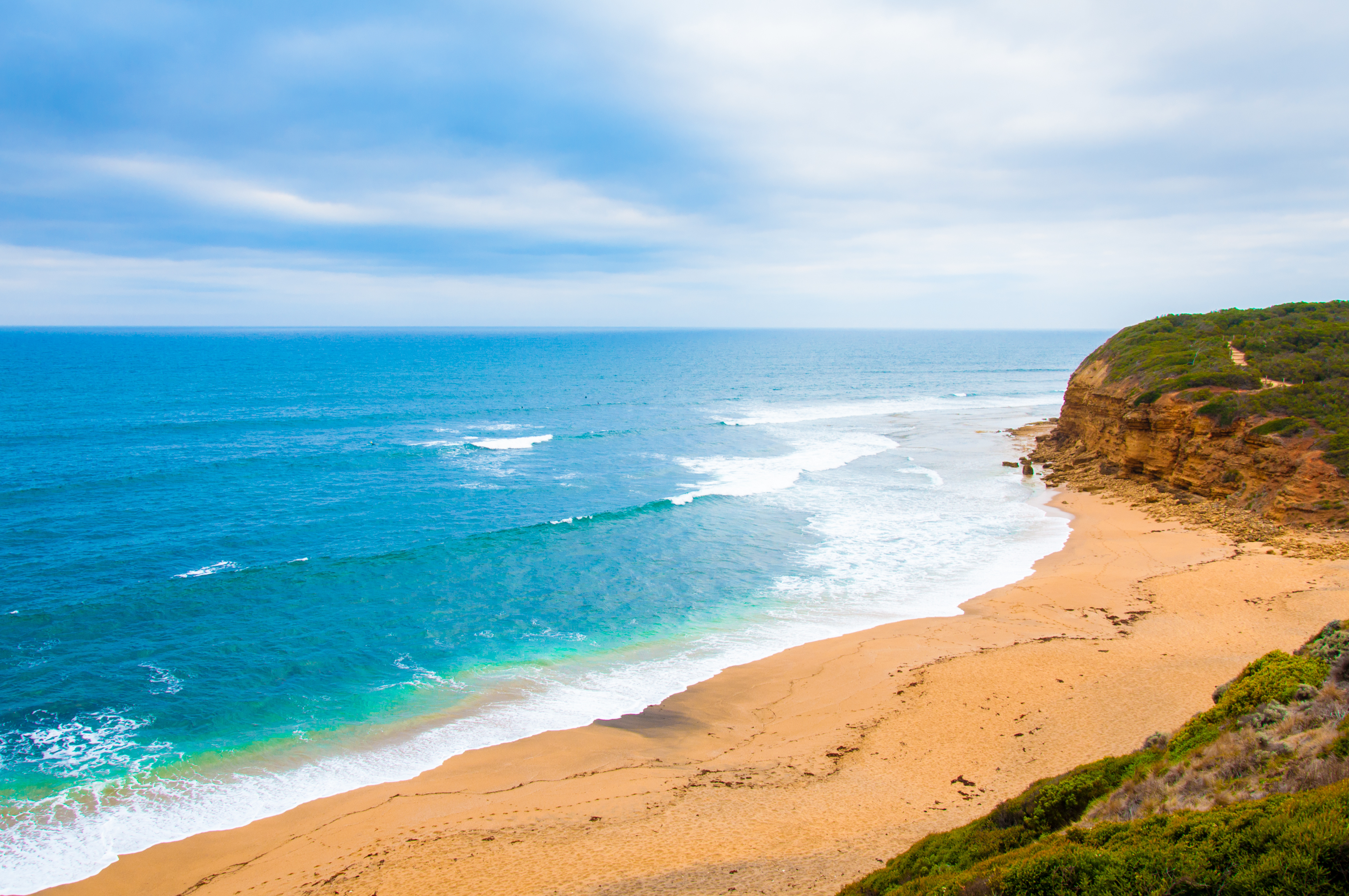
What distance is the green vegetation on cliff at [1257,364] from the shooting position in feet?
95.7

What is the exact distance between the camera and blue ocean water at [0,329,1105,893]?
1548cm

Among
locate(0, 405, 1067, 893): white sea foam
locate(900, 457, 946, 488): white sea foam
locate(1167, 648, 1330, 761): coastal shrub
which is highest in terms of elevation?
locate(1167, 648, 1330, 761): coastal shrub

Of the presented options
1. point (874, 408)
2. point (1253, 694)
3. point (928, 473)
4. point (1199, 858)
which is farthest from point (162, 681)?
point (874, 408)

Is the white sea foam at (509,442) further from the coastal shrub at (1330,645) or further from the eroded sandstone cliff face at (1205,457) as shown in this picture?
the coastal shrub at (1330,645)

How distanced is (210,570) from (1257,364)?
4794 centimetres

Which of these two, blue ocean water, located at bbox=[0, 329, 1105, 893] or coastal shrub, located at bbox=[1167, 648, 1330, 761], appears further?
blue ocean water, located at bbox=[0, 329, 1105, 893]

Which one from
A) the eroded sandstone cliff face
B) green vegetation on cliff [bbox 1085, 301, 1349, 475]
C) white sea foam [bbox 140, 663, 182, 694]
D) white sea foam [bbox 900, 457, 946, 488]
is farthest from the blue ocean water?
green vegetation on cliff [bbox 1085, 301, 1349, 475]

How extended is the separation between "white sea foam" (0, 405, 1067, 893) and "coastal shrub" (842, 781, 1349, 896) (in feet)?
38.0

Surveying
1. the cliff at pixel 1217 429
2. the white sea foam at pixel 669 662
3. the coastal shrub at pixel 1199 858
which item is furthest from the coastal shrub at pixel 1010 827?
the cliff at pixel 1217 429

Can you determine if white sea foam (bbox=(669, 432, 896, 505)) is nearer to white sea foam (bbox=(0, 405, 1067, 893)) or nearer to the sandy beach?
white sea foam (bbox=(0, 405, 1067, 893))

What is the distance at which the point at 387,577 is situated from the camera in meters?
25.8

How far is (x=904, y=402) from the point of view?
260 feet

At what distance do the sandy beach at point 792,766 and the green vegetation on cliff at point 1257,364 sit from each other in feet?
34.3

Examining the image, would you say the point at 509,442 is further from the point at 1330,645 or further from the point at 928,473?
the point at 1330,645
